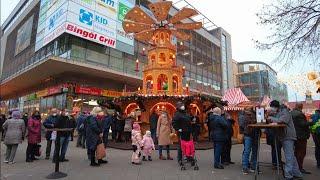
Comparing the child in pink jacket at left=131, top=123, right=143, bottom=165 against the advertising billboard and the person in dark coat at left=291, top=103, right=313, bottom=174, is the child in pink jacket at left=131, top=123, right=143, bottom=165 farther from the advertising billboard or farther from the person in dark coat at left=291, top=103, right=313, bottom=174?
the advertising billboard

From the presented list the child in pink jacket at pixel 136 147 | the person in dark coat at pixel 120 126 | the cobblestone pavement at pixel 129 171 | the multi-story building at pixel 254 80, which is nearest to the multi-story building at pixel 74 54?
the person in dark coat at pixel 120 126

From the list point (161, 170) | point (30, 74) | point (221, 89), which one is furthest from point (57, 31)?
point (221, 89)

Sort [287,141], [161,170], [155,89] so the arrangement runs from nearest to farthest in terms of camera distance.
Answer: [287,141] < [161,170] < [155,89]

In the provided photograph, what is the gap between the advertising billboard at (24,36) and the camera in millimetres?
40562

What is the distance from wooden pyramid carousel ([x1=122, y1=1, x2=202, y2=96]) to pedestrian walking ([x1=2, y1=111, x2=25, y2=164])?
12358mm

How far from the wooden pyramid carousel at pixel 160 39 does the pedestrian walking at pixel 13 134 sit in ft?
40.5

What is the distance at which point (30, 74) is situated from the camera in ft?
107

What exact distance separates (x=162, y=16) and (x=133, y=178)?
703 inches

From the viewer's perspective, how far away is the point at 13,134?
9.89m

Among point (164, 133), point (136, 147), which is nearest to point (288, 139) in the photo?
point (164, 133)

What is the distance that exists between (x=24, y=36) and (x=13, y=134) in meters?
37.6

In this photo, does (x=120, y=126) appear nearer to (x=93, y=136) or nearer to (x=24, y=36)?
(x=93, y=136)

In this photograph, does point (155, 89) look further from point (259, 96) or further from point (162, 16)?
point (259, 96)

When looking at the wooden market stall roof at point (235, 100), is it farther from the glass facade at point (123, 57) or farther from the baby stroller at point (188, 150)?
the baby stroller at point (188, 150)
